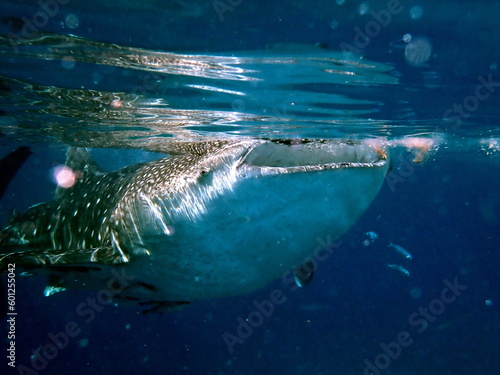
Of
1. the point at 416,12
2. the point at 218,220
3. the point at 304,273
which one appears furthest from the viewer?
the point at 416,12

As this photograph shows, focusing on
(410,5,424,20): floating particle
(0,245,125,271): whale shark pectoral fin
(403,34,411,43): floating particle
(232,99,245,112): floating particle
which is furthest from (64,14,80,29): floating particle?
(403,34,411,43): floating particle

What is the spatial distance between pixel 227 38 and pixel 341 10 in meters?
1.81

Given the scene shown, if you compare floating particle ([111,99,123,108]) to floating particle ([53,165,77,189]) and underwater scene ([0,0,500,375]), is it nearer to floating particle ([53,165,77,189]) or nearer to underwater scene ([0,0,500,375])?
underwater scene ([0,0,500,375])

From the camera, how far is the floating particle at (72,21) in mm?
5259

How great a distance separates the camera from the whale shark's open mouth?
3.44 meters

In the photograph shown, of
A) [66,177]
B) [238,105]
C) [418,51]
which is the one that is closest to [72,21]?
[66,177]

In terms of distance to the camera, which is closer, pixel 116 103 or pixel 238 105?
pixel 116 103

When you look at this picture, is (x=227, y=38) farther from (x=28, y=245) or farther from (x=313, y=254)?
(x=28, y=245)

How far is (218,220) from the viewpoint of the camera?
363 cm

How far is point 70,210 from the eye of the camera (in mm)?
5859

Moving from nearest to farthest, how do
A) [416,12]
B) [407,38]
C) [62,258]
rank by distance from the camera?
[62,258], [416,12], [407,38]

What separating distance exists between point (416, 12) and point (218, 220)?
448 cm

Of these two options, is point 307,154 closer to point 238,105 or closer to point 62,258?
point 62,258

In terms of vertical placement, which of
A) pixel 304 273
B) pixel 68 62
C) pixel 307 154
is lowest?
pixel 304 273
